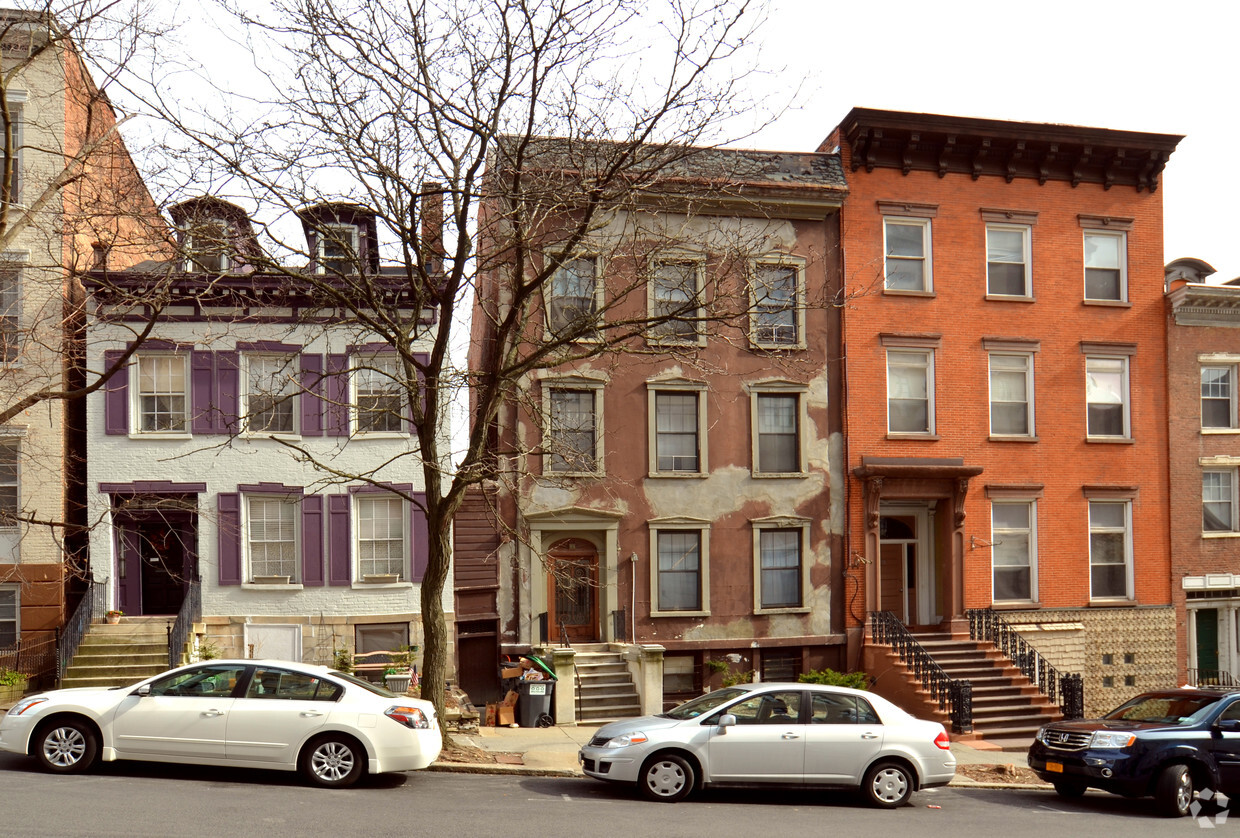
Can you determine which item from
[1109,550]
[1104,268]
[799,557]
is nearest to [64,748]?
[799,557]

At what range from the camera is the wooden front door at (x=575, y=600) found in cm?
2311

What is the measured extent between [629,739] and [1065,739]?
241 inches

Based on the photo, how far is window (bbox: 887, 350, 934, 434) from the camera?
964 inches

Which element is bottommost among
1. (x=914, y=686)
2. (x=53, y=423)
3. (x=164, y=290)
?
(x=914, y=686)

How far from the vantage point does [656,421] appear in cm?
2350

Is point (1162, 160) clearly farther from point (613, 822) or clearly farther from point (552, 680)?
point (613, 822)

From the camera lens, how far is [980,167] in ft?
82.2

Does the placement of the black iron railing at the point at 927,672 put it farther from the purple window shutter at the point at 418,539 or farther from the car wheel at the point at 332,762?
the car wheel at the point at 332,762

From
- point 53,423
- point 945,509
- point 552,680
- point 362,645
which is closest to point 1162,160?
point 945,509

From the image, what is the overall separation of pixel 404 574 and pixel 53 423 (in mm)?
7417

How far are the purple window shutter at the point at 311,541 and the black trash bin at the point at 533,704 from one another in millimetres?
4895

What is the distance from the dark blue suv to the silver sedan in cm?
189

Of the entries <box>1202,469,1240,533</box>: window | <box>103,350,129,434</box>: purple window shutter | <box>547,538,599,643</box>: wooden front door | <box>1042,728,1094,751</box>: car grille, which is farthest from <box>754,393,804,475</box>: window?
<box>103,350,129,434</box>: purple window shutter

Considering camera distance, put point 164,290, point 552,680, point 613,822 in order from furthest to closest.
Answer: point 552,680, point 164,290, point 613,822
